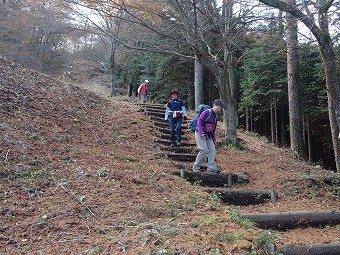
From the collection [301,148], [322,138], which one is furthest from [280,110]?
[301,148]

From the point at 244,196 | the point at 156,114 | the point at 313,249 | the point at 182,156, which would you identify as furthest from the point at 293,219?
the point at 156,114

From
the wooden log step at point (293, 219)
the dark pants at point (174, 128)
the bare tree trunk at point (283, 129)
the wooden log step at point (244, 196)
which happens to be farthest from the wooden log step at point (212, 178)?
the bare tree trunk at point (283, 129)

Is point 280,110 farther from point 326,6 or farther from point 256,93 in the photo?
point 326,6

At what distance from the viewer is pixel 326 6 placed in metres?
6.63

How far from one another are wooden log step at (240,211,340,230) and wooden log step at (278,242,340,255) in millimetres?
897

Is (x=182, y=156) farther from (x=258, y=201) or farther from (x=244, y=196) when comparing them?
(x=258, y=201)

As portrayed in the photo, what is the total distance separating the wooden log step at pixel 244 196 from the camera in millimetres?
6273

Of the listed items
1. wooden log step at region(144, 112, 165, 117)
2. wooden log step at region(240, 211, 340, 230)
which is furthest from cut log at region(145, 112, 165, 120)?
wooden log step at region(240, 211, 340, 230)

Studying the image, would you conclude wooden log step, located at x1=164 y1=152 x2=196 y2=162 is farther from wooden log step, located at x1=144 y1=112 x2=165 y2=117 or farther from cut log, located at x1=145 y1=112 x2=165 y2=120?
wooden log step, located at x1=144 y1=112 x2=165 y2=117

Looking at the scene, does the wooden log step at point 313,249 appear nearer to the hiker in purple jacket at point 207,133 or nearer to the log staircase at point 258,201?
the log staircase at point 258,201

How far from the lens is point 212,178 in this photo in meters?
7.28

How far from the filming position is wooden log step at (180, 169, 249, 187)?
7144mm

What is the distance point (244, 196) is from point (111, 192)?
2.66m

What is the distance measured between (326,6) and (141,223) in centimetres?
565
